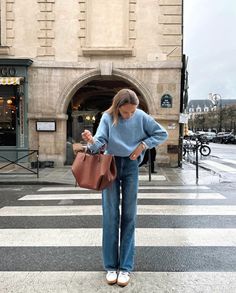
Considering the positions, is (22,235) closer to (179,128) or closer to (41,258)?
(41,258)

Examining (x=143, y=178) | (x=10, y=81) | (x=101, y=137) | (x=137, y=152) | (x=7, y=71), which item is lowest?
(x=143, y=178)

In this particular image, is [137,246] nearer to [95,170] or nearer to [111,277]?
[111,277]

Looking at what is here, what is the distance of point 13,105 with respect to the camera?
53.8 ft

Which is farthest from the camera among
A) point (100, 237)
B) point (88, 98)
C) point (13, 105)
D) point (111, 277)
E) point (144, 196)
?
point (88, 98)

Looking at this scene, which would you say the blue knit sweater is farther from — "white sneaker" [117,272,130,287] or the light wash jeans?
"white sneaker" [117,272,130,287]

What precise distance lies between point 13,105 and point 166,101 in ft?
19.0

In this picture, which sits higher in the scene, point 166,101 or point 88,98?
point 88,98

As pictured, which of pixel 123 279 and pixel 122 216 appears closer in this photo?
pixel 123 279

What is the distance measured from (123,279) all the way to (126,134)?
4.29ft

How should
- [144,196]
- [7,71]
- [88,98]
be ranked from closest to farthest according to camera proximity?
[144,196] → [7,71] → [88,98]

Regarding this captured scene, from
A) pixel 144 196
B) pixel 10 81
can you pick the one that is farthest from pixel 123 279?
pixel 10 81

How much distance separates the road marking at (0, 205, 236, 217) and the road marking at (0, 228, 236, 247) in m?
1.18

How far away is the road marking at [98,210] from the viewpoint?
23.7 ft

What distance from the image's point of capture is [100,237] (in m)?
5.62
